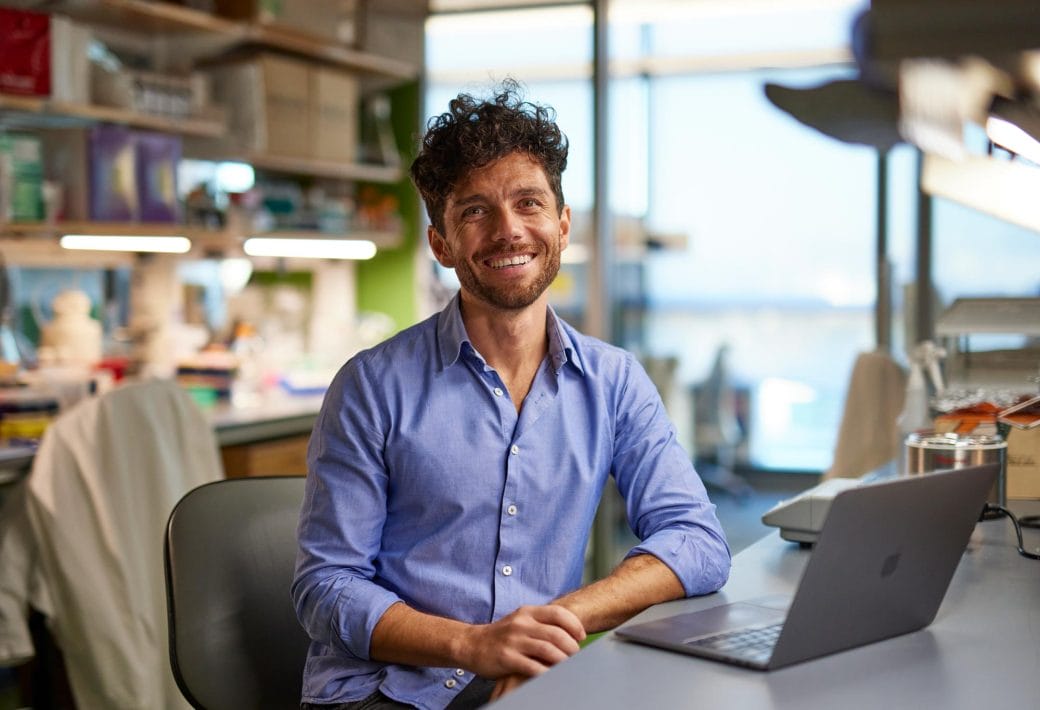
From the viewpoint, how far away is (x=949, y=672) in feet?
3.97

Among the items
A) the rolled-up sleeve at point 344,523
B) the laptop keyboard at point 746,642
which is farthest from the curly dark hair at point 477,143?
the laptop keyboard at point 746,642

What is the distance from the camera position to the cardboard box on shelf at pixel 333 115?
4469 mm

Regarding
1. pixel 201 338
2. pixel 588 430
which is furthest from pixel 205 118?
pixel 588 430

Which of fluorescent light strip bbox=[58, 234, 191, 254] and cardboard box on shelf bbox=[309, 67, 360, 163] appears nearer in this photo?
fluorescent light strip bbox=[58, 234, 191, 254]

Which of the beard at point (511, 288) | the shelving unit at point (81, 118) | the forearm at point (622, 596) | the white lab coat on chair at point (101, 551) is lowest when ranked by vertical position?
the white lab coat on chair at point (101, 551)

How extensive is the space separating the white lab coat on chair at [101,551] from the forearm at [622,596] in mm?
1527

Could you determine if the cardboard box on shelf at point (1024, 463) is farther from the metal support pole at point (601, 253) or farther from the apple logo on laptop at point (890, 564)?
the metal support pole at point (601, 253)

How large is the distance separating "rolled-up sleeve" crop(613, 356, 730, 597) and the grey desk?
94 millimetres

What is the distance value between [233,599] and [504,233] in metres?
0.67

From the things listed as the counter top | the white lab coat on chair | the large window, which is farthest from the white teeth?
the large window

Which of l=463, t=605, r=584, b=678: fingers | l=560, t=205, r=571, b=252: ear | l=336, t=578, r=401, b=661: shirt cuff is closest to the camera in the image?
l=463, t=605, r=584, b=678: fingers

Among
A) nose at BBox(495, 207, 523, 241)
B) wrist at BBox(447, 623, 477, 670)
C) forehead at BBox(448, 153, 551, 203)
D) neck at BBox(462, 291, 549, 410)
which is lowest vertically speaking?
wrist at BBox(447, 623, 477, 670)

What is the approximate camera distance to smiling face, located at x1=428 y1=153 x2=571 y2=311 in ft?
5.61

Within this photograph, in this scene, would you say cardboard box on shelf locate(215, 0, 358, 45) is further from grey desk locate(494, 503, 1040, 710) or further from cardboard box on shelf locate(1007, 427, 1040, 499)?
grey desk locate(494, 503, 1040, 710)
